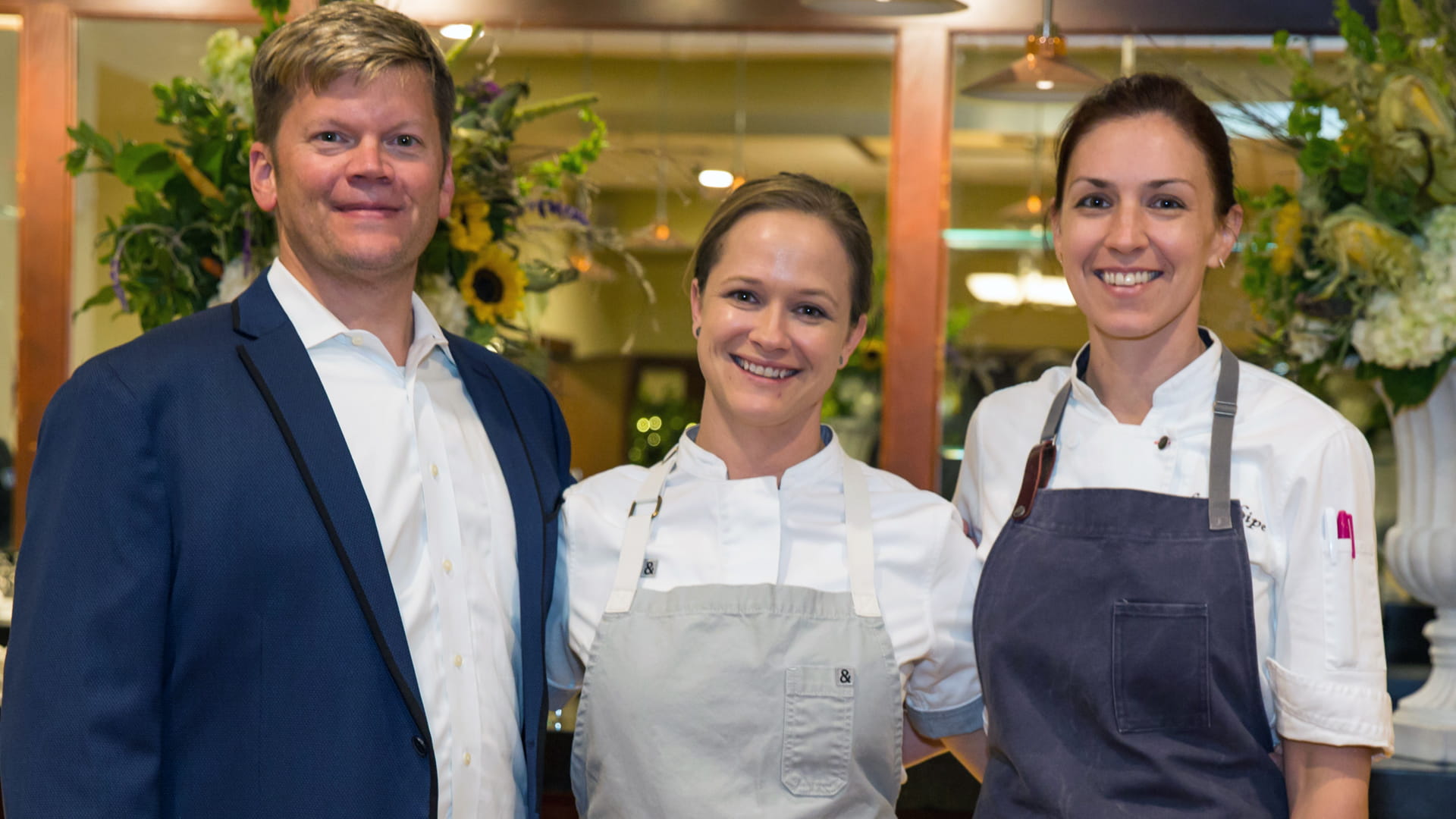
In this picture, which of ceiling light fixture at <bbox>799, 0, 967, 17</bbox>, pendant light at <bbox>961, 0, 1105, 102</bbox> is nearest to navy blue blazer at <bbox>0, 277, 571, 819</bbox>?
ceiling light fixture at <bbox>799, 0, 967, 17</bbox>

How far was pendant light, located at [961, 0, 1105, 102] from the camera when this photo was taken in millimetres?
2557

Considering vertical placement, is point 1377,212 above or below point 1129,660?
above

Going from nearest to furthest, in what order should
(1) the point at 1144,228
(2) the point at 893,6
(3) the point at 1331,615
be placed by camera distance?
1. (3) the point at 1331,615
2. (1) the point at 1144,228
3. (2) the point at 893,6

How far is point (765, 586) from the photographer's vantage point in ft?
5.11

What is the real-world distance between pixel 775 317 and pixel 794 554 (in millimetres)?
282

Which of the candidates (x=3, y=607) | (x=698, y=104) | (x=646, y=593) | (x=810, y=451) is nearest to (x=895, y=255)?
(x=698, y=104)

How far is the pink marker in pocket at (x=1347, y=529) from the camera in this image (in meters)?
1.42

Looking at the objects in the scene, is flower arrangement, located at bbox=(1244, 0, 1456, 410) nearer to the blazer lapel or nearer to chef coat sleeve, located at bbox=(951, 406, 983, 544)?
chef coat sleeve, located at bbox=(951, 406, 983, 544)

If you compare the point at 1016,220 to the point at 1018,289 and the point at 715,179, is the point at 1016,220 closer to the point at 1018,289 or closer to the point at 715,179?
the point at 1018,289

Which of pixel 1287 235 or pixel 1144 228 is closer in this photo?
pixel 1144 228

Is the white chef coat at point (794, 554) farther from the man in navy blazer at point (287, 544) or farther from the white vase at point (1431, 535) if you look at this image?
the white vase at point (1431, 535)

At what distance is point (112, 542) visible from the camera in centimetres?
128

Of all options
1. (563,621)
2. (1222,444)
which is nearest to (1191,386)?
(1222,444)

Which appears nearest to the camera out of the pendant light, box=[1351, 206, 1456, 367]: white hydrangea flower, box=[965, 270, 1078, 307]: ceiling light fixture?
box=[1351, 206, 1456, 367]: white hydrangea flower
